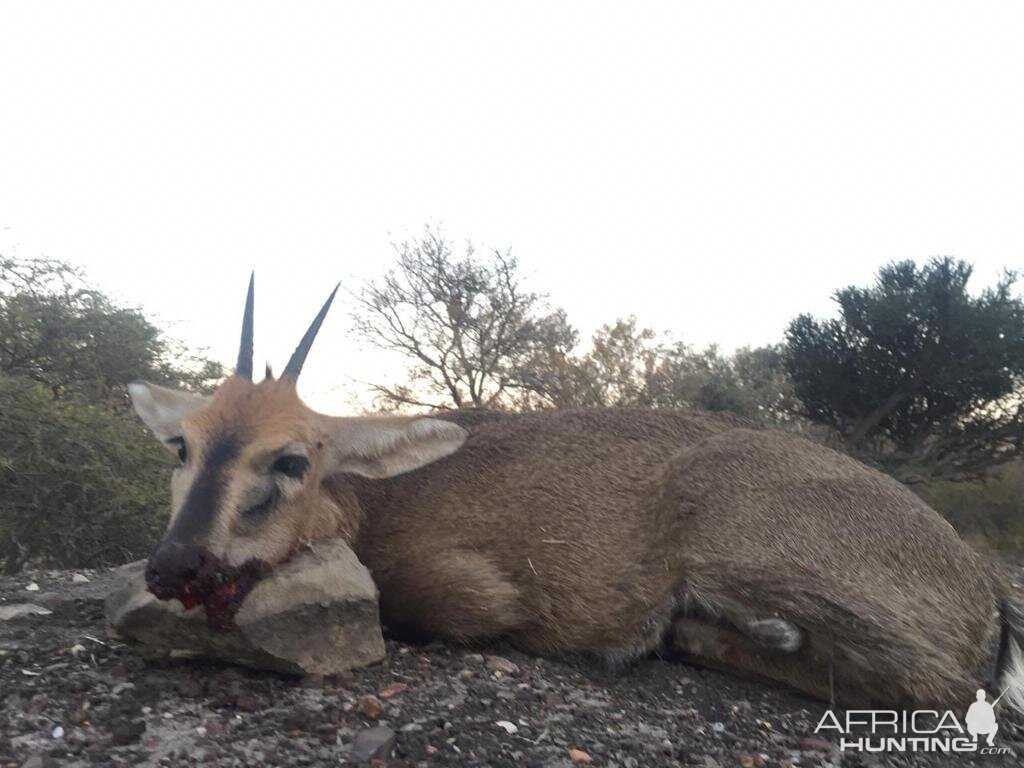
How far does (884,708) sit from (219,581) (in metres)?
3.20

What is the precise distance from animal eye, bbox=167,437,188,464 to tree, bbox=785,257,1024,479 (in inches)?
656

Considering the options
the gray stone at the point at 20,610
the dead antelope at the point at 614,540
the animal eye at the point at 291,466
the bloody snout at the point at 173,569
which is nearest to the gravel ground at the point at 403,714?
the gray stone at the point at 20,610

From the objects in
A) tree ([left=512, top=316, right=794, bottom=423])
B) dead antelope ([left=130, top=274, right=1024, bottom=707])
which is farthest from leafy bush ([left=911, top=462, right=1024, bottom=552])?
dead antelope ([left=130, top=274, right=1024, bottom=707])

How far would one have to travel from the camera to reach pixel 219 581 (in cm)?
355

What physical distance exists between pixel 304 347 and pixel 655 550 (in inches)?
88.6

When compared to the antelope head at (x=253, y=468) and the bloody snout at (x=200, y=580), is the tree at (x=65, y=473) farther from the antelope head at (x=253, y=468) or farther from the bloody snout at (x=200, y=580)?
the bloody snout at (x=200, y=580)

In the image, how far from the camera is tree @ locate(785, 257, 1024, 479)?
58.3 feet

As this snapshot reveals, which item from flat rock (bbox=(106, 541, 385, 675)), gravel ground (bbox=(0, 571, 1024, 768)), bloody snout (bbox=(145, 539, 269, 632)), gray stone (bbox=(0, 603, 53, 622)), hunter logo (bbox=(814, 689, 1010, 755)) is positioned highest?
bloody snout (bbox=(145, 539, 269, 632))

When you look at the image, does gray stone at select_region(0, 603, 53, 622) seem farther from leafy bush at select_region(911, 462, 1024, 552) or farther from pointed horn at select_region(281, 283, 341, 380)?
leafy bush at select_region(911, 462, 1024, 552)

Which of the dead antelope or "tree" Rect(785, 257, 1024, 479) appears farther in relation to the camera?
"tree" Rect(785, 257, 1024, 479)

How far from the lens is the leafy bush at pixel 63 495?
8.45 metres

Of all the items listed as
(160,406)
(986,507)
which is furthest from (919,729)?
(986,507)

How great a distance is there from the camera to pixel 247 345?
180 inches

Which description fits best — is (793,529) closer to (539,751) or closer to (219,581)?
(539,751)
